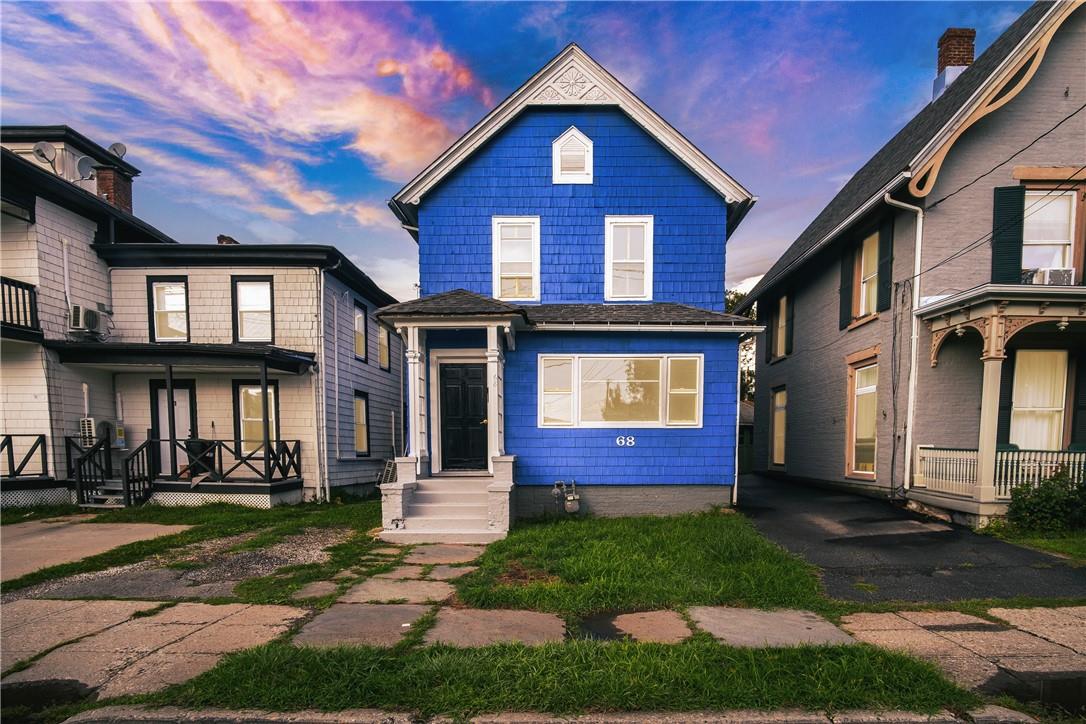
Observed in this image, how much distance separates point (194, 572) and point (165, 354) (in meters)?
6.93

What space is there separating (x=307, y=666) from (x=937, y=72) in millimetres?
19443

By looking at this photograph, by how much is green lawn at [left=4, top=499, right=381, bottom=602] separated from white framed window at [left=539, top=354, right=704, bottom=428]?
4.35 metres

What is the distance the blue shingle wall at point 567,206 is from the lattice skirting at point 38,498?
9704 mm

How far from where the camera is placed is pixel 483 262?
964 centimetres

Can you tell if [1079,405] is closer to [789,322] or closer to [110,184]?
[789,322]

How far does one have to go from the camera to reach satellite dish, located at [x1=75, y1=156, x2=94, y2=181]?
12.8 m

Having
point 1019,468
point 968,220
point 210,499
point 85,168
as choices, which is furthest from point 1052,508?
point 85,168

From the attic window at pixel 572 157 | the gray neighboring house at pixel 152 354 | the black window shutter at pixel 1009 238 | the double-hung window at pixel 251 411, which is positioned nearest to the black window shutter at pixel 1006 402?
the black window shutter at pixel 1009 238

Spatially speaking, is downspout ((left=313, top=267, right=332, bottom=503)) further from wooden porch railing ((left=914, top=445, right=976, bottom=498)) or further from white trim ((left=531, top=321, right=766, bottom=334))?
wooden porch railing ((left=914, top=445, right=976, bottom=498))

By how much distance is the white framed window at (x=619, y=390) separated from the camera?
9148 mm

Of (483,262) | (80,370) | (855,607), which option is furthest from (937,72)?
(80,370)

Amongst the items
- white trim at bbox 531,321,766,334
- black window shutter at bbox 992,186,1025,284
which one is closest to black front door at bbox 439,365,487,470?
white trim at bbox 531,321,766,334

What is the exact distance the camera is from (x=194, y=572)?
5.94 m

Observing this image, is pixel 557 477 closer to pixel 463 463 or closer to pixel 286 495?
pixel 463 463
